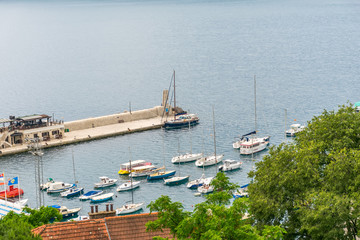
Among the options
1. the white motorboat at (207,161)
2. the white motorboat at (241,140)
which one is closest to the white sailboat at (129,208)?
the white motorboat at (207,161)

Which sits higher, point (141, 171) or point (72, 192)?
point (141, 171)

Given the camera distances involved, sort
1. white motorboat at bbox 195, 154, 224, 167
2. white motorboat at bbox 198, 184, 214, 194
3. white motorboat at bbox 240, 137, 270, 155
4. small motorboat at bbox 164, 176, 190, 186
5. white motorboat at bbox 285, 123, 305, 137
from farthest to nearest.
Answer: white motorboat at bbox 285, 123, 305, 137
white motorboat at bbox 240, 137, 270, 155
white motorboat at bbox 195, 154, 224, 167
small motorboat at bbox 164, 176, 190, 186
white motorboat at bbox 198, 184, 214, 194

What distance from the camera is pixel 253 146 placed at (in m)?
93.8

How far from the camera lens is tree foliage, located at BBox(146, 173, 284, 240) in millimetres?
30406

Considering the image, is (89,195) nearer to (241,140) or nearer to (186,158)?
(186,158)

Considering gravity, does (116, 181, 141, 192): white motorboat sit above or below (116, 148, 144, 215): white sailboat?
above

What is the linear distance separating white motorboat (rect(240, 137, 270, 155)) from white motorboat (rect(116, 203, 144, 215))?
2415 cm

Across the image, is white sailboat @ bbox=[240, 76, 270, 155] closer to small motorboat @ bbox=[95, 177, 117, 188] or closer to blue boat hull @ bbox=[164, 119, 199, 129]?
blue boat hull @ bbox=[164, 119, 199, 129]

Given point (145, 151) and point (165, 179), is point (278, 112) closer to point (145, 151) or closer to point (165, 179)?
point (145, 151)

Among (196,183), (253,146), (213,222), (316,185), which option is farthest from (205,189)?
(213,222)

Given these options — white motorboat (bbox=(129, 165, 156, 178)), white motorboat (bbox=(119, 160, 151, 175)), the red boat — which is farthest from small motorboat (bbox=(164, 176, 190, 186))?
the red boat

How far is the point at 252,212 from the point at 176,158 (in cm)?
4876

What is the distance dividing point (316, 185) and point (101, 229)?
46.2 feet

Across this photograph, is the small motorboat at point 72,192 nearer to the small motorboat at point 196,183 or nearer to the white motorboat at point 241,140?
the small motorboat at point 196,183
